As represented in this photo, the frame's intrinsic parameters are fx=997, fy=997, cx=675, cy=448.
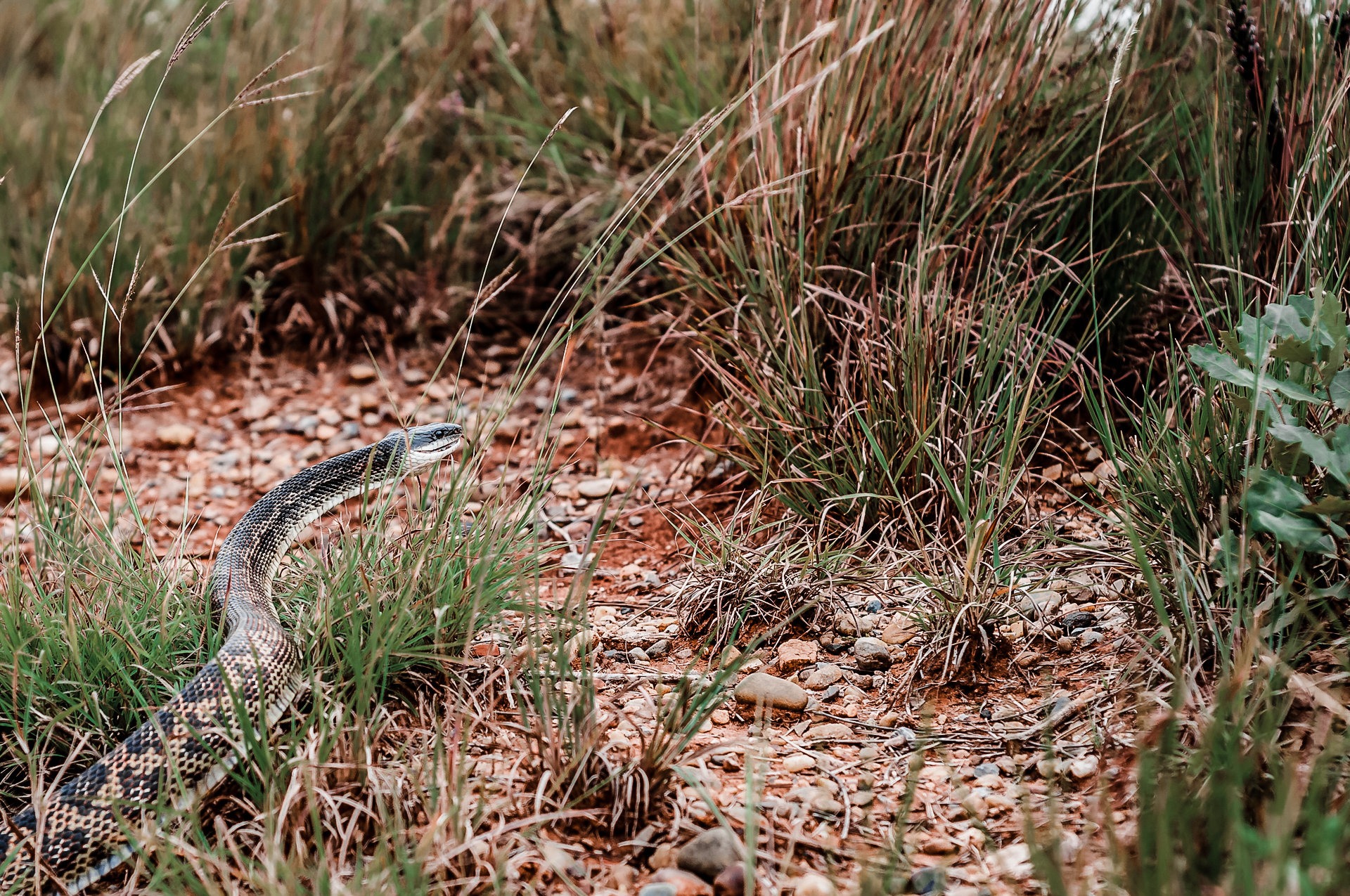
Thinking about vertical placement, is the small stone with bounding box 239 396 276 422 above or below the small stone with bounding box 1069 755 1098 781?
below

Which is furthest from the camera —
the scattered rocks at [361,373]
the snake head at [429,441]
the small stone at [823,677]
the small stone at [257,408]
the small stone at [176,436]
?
the scattered rocks at [361,373]

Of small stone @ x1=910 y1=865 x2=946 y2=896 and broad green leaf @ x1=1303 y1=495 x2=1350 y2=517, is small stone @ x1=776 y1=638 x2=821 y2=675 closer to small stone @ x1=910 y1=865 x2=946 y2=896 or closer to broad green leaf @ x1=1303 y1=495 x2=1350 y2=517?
small stone @ x1=910 y1=865 x2=946 y2=896

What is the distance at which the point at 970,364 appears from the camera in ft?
8.70

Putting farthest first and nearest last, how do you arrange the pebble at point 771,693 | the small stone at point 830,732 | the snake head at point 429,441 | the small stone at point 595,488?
the small stone at point 595,488 < the snake head at point 429,441 < the pebble at point 771,693 < the small stone at point 830,732

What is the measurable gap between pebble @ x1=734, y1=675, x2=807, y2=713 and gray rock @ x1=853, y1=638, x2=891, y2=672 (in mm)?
191

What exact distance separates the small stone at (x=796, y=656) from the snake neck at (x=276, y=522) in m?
0.98

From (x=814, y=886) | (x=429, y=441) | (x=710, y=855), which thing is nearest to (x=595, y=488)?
(x=429, y=441)

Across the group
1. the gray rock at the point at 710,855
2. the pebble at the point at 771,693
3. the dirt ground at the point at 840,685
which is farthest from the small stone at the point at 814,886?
the pebble at the point at 771,693

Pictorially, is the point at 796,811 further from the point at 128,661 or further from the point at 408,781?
the point at 128,661

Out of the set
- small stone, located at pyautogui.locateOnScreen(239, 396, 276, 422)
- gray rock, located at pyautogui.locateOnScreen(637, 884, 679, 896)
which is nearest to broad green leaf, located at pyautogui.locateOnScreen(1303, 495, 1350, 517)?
gray rock, located at pyautogui.locateOnScreen(637, 884, 679, 896)

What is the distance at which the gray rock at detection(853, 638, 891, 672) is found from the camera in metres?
2.27

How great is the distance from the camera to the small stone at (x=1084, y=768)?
1.79m

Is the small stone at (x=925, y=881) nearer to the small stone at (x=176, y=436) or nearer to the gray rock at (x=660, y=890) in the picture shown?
the gray rock at (x=660, y=890)

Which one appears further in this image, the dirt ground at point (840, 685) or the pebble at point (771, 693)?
the pebble at point (771, 693)
